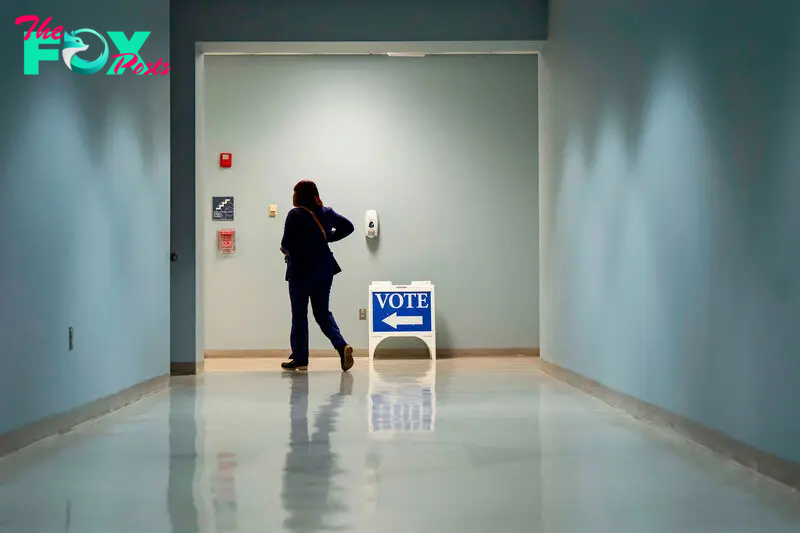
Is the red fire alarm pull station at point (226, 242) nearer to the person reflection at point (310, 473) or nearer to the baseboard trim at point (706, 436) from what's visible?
the person reflection at point (310, 473)

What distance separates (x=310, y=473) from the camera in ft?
13.1

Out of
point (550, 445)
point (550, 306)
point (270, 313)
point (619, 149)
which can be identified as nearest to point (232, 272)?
point (270, 313)

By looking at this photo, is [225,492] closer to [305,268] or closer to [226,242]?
[305,268]

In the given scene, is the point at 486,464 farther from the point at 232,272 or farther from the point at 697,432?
the point at 232,272

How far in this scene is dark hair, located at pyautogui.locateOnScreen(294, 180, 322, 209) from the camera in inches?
348

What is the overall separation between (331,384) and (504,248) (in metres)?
3.51

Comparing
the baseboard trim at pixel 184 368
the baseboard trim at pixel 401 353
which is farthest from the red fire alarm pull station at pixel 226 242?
the baseboard trim at pixel 184 368

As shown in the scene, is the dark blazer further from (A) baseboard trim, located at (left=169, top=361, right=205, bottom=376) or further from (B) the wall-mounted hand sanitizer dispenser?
(B) the wall-mounted hand sanitizer dispenser

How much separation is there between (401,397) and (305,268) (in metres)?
2.39

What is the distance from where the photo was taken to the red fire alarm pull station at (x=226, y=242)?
34.4 feet

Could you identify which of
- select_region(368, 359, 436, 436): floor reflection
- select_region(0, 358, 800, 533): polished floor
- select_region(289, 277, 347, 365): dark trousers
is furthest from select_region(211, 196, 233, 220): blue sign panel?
select_region(0, 358, 800, 533): polished floor

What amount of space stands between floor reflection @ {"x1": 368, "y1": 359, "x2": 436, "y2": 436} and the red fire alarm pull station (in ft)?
6.38

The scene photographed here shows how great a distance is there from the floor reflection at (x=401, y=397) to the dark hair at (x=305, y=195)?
1527 millimetres

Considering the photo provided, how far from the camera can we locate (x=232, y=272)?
10500mm
